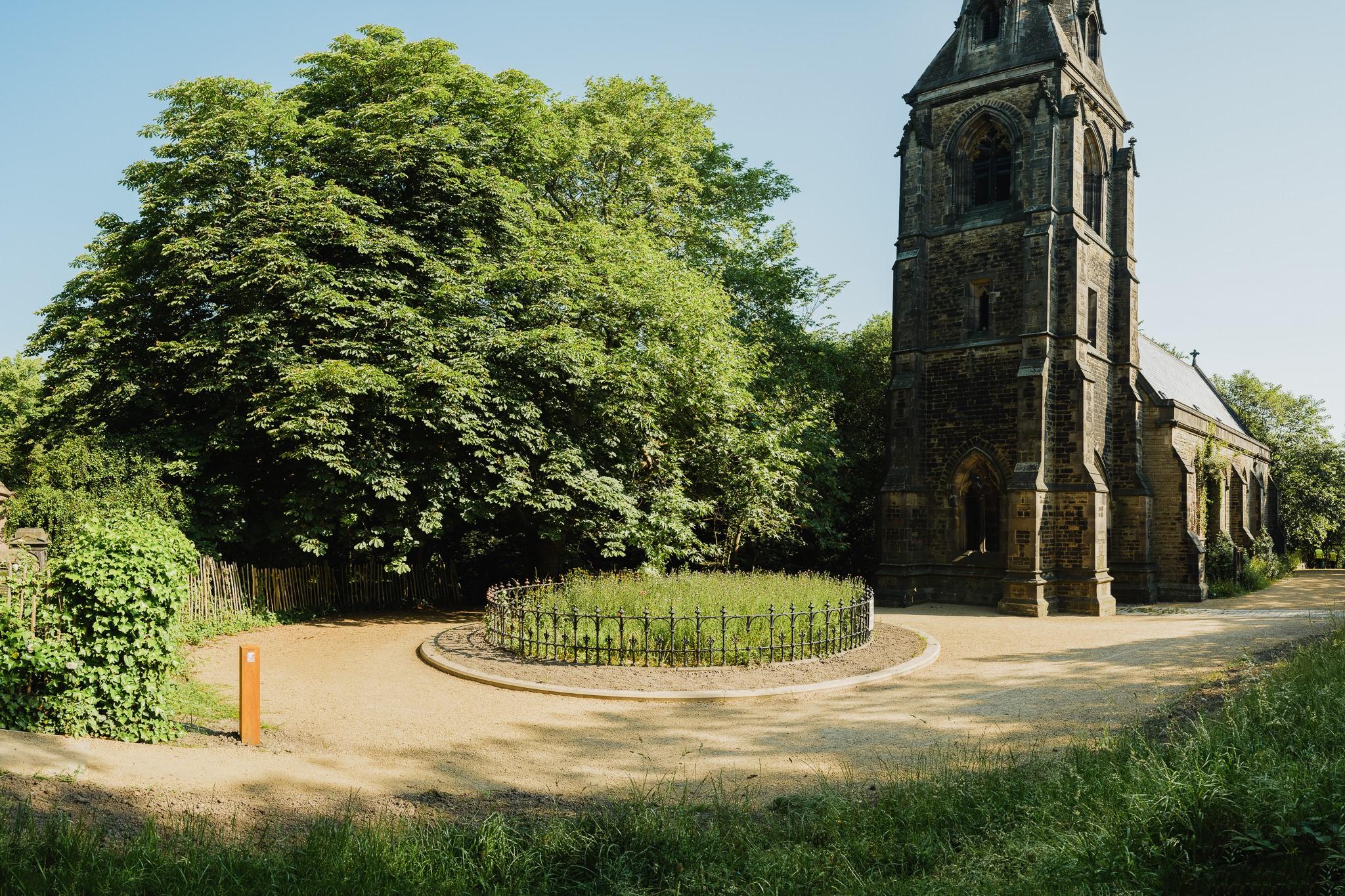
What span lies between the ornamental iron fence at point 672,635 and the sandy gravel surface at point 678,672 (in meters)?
0.19

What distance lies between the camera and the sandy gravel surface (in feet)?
36.6

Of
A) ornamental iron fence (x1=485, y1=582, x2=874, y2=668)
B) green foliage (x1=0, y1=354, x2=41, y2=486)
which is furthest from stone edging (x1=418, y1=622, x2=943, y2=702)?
green foliage (x1=0, y1=354, x2=41, y2=486)

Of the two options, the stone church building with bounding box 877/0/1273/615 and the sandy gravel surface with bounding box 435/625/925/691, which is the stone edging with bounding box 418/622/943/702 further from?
the stone church building with bounding box 877/0/1273/615

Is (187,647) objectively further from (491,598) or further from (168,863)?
(168,863)

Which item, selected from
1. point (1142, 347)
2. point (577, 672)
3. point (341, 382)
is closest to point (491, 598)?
point (577, 672)

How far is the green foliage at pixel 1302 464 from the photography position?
42.4 m

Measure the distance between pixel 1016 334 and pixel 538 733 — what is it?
18.7 m

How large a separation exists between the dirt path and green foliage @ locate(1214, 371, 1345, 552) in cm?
3476

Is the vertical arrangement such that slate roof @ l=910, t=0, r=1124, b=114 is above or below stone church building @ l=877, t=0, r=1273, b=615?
above

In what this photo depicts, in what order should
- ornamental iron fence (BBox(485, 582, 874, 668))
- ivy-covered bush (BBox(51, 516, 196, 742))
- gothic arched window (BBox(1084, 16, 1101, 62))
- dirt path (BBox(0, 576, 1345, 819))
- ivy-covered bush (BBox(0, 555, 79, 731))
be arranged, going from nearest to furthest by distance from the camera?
dirt path (BBox(0, 576, 1345, 819)) < ivy-covered bush (BBox(0, 555, 79, 731)) < ivy-covered bush (BBox(51, 516, 196, 742)) < ornamental iron fence (BBox(485, 582, 874, 668)) < gothic arched window (BBox(1084, 16, 1101, 62))

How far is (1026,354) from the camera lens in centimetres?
2266

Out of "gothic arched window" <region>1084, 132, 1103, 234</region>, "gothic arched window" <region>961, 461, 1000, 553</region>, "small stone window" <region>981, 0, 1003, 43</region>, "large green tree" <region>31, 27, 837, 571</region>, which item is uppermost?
"small stone window" <region>981, 0, 1003, 43</region>

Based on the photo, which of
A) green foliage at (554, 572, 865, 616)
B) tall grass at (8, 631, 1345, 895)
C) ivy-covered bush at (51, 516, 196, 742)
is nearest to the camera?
tall grass at (8, 631, 1345, 895)

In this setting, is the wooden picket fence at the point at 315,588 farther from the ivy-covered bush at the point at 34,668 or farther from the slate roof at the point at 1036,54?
the slate roof at the point at 1036,54
